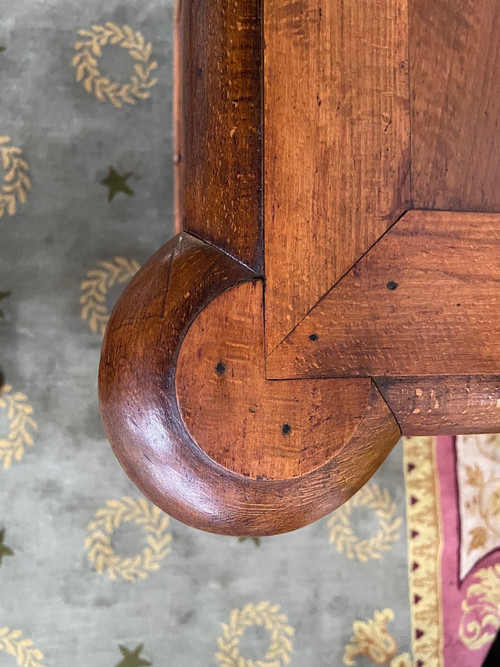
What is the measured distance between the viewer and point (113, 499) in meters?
1.00

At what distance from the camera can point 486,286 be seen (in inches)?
20.8

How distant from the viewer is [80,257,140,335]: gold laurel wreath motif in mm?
1011

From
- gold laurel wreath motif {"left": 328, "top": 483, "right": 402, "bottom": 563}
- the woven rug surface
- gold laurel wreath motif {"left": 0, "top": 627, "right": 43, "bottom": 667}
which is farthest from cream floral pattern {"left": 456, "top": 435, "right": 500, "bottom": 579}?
gold laurel wreath motif {"left": 0, "top": 627, "right": 43, "bottom": 667}

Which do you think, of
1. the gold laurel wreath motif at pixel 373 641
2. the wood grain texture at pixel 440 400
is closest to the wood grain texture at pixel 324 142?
the wood grain texture at pixel 440 400

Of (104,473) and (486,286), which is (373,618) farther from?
(486,286)

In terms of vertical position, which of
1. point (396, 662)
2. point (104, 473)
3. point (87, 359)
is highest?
point (87, 359)

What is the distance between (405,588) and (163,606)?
44cm

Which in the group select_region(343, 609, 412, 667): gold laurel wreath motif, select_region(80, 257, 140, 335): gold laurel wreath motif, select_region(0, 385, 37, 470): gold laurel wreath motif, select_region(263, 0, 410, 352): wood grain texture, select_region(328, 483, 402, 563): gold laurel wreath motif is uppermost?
select_region(263, 0, 410, 352): wood grain texture

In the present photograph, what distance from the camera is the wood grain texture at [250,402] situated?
1.53 ft

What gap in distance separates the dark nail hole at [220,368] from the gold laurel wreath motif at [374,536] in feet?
2.18

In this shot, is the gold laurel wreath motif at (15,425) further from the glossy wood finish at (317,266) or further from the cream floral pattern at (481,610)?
the cream floral pattern at (481,610)

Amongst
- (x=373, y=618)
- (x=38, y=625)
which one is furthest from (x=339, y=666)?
(x=38, y=625)

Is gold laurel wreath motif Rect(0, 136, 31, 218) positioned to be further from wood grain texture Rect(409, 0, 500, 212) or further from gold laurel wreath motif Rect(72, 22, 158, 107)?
wood grain texture Rect(409, 0, 500, 212)

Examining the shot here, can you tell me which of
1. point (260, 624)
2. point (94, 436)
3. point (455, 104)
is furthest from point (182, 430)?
point (260, 624)
